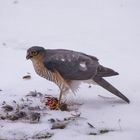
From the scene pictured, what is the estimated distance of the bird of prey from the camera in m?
5.07

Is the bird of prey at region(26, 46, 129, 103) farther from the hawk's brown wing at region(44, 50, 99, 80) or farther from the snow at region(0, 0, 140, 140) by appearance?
the snow at region(0, 0, 140, 140)

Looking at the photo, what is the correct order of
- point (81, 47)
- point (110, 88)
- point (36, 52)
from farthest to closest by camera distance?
point (81, 47)
point (110, 88)
point (36, 52)

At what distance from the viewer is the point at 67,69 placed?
5.07 meters

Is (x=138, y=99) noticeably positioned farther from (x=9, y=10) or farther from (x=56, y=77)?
(x=9, y=10)

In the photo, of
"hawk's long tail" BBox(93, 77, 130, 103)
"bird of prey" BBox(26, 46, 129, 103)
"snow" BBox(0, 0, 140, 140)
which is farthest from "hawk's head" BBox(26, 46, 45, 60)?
"hawk's long tail" BBox(93, 77, 130, 103)

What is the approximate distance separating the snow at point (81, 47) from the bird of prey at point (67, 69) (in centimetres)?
25

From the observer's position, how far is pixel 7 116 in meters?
4.95

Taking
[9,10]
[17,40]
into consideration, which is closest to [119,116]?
[17,40]

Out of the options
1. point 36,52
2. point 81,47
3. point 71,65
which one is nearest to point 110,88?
point 71,65

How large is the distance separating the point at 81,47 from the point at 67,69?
2.28 m

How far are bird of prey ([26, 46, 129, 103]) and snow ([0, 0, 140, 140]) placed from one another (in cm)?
25

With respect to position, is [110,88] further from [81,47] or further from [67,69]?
[81,47]

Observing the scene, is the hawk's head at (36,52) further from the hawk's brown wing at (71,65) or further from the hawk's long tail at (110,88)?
the hawk's long tail at (110,88)

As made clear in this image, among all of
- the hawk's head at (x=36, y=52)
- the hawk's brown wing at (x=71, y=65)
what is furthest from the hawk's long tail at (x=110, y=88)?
the hawk's head at (x=36, y=52)
